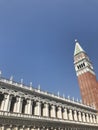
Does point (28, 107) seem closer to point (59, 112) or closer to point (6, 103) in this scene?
point (6, 103)

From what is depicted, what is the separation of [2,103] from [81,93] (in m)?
48.0

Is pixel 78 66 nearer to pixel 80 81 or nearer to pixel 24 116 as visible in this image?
pixel 80 81

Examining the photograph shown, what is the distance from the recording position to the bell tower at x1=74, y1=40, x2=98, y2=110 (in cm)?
6660

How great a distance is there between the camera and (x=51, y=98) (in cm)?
3978

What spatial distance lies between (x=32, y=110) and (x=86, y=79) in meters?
40.6

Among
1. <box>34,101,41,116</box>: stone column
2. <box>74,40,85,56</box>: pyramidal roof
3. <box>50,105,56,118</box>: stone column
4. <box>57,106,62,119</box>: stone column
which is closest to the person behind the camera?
<box>34,101,41,116</box>: stone column

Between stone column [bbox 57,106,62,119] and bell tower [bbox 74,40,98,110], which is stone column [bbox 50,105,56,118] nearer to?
stone column [bbox 57,106,62,119]

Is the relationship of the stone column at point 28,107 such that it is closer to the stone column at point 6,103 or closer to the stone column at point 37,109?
the stone column at point 37,109

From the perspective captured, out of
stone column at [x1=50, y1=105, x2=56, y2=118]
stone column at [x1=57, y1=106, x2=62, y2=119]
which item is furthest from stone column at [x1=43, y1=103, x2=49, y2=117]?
stone column at [x1=57, y1=106, x2=62, y2=119]

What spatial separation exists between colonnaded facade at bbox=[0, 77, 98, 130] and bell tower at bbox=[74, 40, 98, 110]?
2138cm

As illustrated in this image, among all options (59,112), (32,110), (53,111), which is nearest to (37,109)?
(32,110)

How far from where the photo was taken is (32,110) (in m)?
34.4

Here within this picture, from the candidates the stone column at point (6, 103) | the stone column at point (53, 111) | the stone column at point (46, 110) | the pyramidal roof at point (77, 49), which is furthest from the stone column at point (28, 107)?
the pyramidal roof at point (77, 49)

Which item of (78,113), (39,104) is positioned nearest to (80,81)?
(78,113)
